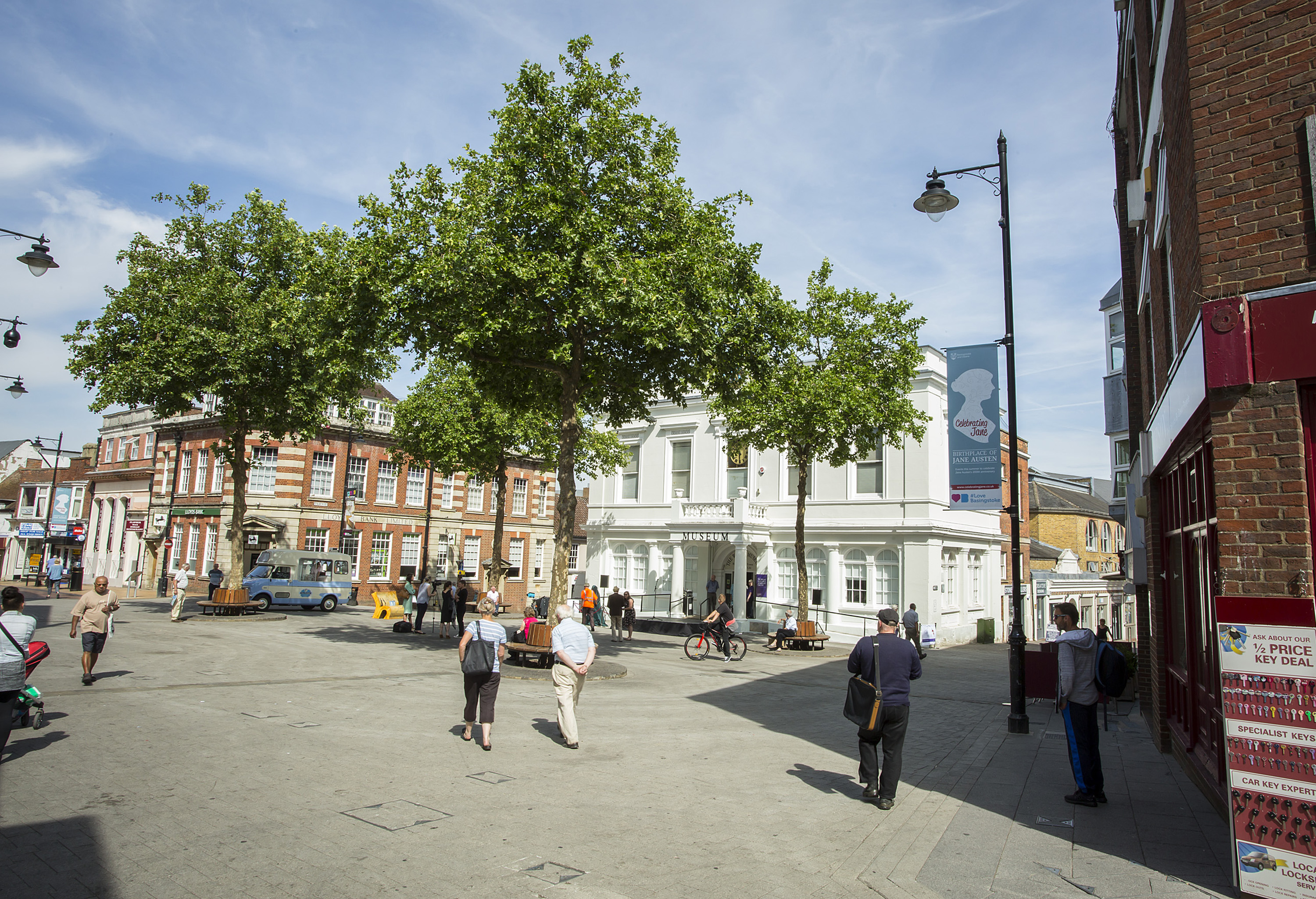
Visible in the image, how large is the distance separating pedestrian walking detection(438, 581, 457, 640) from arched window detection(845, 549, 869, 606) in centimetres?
1577

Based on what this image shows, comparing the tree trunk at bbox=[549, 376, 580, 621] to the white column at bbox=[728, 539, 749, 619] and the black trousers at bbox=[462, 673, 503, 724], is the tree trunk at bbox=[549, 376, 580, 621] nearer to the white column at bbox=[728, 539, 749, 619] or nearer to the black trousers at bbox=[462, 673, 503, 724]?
the black trousers at bbox=[462, 673, 503, 724]

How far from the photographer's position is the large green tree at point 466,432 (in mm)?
29625

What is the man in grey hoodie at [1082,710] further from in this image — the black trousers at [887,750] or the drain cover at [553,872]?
the drain cover at [553,872]

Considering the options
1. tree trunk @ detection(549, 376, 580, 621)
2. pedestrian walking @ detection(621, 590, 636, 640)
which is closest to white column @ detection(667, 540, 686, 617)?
pedestrian walking @ detection(621, 590, 636, 640)

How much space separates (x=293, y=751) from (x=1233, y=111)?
33.6 feet

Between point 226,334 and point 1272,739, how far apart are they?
2388cm

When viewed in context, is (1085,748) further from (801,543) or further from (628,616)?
(628,616)

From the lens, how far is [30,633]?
26.4 feet

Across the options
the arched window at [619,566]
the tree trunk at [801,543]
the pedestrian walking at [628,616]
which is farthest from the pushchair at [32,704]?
the arched window at [619,566]

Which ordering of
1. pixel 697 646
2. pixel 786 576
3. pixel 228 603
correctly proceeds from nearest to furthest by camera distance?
A: pixel 697 646 → pixel 228 603 → pixel 786 576

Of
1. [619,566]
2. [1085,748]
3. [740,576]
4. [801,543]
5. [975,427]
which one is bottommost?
[1085,748]

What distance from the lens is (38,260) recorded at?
15.8 metres

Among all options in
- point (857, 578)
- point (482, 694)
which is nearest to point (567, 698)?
point (482, 694)

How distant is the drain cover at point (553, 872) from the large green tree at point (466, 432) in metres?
23.9
